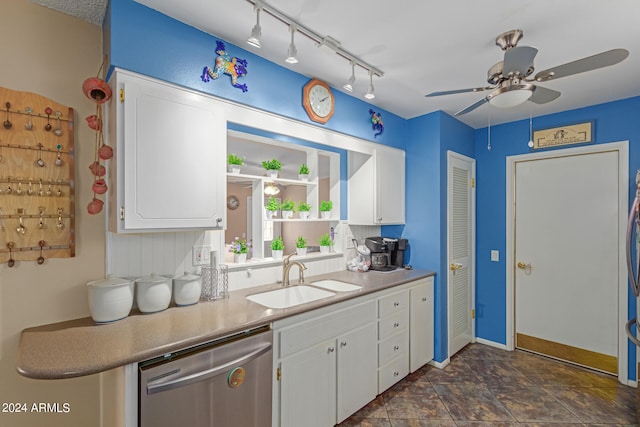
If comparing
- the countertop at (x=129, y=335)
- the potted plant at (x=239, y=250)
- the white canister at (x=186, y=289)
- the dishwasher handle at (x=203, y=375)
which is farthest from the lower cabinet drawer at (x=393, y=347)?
the white canister at (x=186, y=289)

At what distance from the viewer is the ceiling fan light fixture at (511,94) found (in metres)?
1.65

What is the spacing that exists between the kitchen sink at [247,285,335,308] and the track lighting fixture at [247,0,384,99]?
1.44m

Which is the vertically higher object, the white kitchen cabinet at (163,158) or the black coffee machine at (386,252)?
the white kitchen cabinet at (163,158)

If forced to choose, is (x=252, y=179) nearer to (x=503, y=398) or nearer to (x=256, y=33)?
(x=256, y=33)

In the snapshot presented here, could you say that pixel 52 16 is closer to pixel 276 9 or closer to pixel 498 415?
pixel 276 9

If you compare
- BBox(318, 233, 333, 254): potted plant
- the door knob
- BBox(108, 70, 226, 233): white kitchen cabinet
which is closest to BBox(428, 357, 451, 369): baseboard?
the door knob

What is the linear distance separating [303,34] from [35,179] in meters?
1.59

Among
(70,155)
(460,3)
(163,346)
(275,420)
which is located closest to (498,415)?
(275,420)

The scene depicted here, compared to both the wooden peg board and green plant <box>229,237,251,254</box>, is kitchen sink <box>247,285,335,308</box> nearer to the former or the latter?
green plant <box>229,237,251,254</box>

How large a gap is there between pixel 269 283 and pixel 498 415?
1.92 m

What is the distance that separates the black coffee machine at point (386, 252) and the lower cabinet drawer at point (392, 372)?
0.81 metres

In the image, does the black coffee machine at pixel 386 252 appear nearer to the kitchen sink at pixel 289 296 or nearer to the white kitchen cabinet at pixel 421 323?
the white kitchen cabinet at pixel 421 323

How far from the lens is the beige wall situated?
1.46 m

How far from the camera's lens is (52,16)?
1.58m
